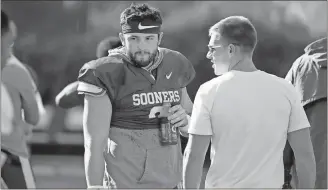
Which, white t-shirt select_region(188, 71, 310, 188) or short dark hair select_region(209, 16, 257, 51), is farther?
short dark hair select_region(209, 16, 257, 51)

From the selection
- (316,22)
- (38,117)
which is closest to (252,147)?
(38,117)

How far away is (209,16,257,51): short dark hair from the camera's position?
319 centimetres

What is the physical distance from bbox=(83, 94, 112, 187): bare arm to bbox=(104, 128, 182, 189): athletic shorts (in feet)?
0.42

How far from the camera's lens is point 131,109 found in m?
3.54

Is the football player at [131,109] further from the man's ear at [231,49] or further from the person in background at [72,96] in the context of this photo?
the person in background at [72,96]

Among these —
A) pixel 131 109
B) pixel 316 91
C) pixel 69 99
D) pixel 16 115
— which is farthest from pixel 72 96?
pixel 316 91

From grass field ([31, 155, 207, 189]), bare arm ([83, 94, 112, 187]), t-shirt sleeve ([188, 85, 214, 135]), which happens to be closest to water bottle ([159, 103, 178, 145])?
bare arm ([83, 94, 112, 187])

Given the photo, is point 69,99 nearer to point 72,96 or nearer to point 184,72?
point 72,96

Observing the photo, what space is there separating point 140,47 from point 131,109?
271mm

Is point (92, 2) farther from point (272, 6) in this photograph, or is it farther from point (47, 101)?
point (272, 6)

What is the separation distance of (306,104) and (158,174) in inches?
50.8

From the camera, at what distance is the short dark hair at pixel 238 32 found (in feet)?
10.5

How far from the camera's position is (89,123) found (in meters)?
3.43

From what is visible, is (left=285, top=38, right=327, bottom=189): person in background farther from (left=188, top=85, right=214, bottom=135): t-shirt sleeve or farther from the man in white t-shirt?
(left=188, top=85, right=214, bottom=135): t-shirt sleeve
